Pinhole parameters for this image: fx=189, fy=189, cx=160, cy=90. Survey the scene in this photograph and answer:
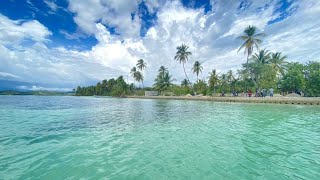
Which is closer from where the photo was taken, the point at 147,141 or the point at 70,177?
the point at 70,177

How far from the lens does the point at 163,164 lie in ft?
16.1

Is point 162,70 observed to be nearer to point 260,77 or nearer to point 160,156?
point 260,77

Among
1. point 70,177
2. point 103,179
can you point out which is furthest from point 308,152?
point 70,177

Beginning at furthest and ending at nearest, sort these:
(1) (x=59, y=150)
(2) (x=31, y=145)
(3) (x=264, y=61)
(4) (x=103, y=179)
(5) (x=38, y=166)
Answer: (3) (x=264, y=61), (2) (x=31, y=145), (1) (x=59, y=150), (5) (x=38, y=166), (4) (x=103, y=179)

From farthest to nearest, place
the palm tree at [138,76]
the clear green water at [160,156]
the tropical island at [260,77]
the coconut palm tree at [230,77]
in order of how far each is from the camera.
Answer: the palm tree at [138,76] → the coconut palm tree at [230,77] → the tropical island at [260,77] → the clear green water at [160,156]

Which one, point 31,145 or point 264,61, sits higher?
point 264,61

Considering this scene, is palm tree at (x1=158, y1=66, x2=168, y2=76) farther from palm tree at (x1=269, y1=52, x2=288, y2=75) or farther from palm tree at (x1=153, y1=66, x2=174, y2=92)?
palm tree at (x1=269, y1=52, x2=288, y2=75)

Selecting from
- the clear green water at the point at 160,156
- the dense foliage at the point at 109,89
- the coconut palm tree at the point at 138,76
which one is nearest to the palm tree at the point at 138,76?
the coconut palm tree at the point at 138,76

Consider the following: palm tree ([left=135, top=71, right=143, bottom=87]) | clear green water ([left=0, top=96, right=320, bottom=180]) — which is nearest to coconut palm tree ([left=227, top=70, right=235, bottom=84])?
palm tree ([left=135, top=71, right=143, bottom=87])

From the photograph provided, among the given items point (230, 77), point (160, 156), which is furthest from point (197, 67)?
point (160, 156)

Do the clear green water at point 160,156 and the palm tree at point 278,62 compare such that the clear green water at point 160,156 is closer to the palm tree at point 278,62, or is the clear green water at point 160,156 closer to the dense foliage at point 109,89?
the palm tree at point 278,62

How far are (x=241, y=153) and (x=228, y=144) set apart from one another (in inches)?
40.6

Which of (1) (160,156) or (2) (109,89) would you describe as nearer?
(1) (160,156)

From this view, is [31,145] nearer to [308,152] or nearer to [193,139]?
[193,139]
